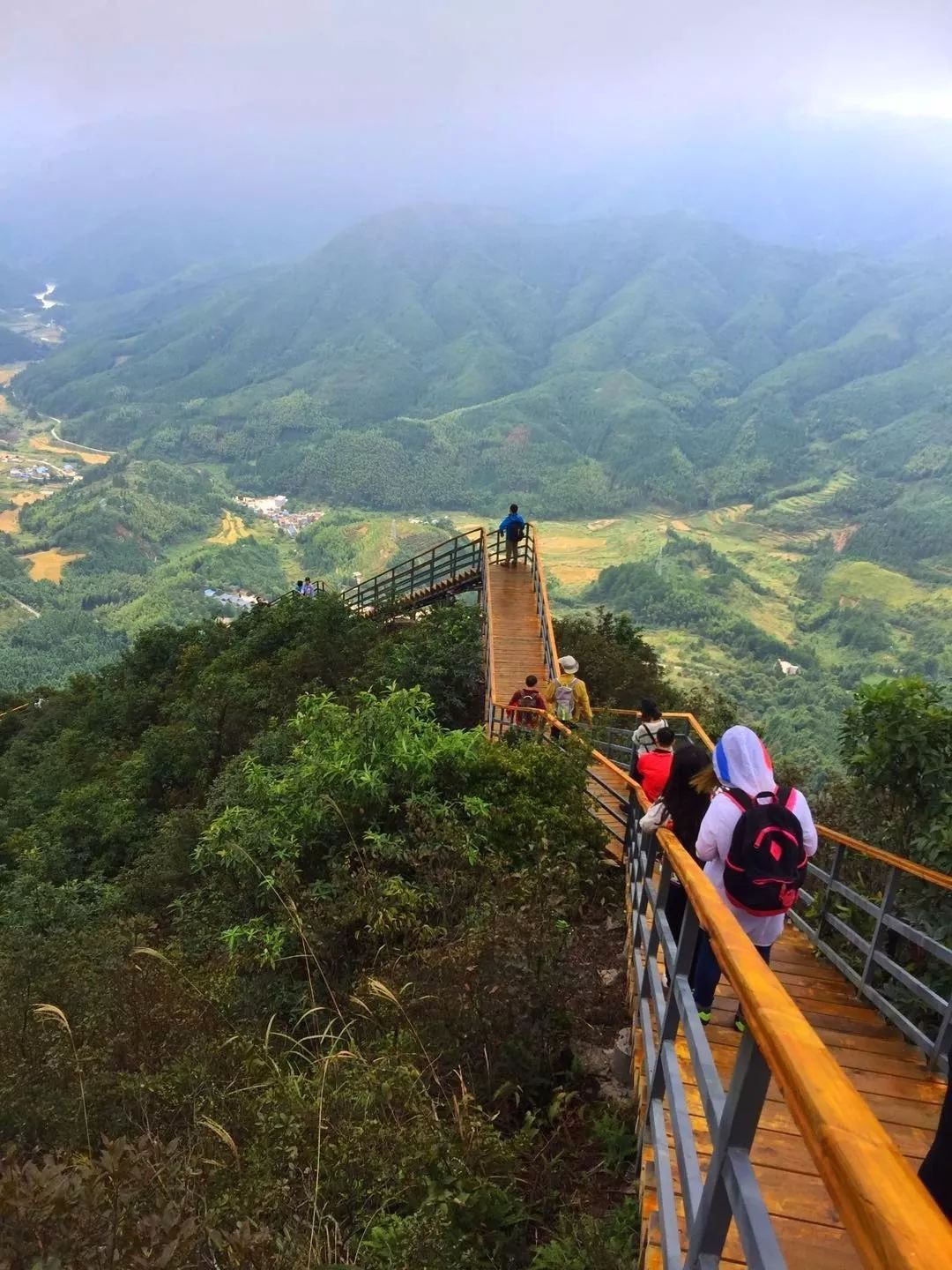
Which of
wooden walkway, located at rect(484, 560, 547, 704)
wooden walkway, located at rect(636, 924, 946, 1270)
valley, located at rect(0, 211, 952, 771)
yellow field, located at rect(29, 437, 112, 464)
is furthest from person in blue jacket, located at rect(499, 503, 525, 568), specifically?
yellow field, located at rect(29, 437, 112, 464)

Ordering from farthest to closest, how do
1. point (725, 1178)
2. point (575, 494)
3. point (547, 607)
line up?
point (575, 494)
point (547, 607)
point (725, 1178)

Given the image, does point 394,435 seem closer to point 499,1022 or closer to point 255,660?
point 255,660

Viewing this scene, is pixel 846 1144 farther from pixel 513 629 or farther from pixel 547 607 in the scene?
pixel 513 629

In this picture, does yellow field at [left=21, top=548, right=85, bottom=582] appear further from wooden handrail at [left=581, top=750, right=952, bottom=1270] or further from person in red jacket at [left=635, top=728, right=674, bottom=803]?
wooden handrail at [left=581, top=750, right=952, bottom=1270]

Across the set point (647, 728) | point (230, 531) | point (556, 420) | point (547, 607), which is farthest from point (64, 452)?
point (647, 728)

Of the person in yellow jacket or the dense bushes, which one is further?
the person in yellow jacket
